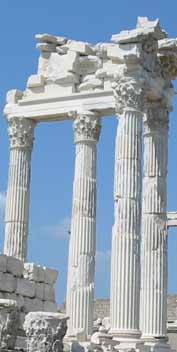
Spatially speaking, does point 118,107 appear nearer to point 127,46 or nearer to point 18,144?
point 127,46


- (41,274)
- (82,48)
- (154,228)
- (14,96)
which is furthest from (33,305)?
(82,48)

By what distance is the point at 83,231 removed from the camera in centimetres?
3281

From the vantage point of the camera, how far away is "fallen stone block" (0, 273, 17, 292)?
27875mm

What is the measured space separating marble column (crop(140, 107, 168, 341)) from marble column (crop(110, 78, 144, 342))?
6.72ft

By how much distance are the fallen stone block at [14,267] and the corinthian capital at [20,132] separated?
7.17 meters

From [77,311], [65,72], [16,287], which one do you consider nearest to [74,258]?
[77,311]

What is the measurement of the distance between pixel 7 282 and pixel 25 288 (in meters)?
1.23

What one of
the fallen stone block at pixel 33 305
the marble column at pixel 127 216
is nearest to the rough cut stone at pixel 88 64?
the marble column at pixel 127 216

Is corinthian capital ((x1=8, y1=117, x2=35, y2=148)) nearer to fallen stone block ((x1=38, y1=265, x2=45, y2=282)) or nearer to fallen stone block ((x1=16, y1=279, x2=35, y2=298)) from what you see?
fallen stone block ((x1=38, y1=265, x2=45, y2=282))

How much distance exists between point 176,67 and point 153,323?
907 cm

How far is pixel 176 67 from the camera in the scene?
33656 mm

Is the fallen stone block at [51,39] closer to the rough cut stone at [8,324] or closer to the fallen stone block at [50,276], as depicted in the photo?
the fallen stone block at [50,276]

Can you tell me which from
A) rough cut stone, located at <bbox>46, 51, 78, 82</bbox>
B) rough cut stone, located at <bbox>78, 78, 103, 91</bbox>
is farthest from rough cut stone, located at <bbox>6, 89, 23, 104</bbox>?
rough cut stone, located at <bbox>78, 78, 103, 91</bbox>

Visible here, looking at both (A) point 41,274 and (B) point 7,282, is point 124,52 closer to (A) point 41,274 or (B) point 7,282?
(A) point 41,274
